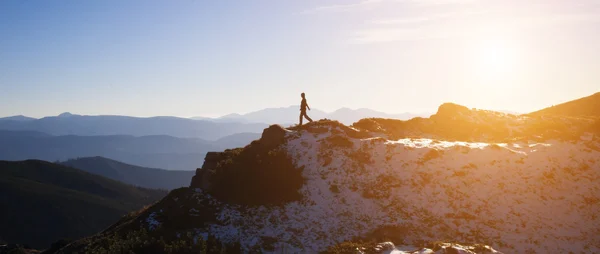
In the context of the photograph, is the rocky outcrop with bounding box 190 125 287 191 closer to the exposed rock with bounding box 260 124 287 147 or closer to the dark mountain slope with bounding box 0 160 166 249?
Answer: the exposed rock with bounding box 260 124 287 147

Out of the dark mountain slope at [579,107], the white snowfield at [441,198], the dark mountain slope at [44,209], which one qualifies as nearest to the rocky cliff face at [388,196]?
the white snowfield at [441,198]

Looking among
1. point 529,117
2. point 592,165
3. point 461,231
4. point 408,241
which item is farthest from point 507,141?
point 408,241

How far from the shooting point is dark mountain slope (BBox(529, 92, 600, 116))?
57.2 m

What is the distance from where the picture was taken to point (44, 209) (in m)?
114

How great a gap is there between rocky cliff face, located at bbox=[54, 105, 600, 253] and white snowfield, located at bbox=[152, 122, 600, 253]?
7 cm

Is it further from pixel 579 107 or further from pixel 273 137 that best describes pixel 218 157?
pixel 579 107

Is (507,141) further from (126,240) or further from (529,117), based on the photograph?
(126,240)

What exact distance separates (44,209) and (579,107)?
14512cm

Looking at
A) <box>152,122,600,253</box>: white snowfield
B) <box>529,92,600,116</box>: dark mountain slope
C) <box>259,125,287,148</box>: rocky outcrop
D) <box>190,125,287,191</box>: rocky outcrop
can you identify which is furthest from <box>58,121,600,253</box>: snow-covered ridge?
<box>529,92,600,116</box>: dark mountain slope

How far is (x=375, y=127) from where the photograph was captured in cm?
3578

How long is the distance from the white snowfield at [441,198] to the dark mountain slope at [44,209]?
106 meters

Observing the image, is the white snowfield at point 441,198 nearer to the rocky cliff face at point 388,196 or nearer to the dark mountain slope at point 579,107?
the rocky cliff face at point 388,196

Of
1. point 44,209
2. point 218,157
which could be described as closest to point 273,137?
point 218,157

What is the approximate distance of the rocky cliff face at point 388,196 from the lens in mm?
21328
